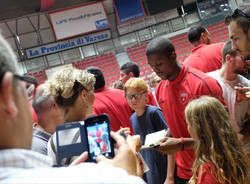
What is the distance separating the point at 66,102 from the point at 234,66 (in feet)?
4.72

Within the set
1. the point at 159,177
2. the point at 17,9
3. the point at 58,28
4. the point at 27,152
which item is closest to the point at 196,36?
the point at 159,177

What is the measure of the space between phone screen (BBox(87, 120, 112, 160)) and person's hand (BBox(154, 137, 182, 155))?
0.80 m

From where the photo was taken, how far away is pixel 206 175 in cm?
147

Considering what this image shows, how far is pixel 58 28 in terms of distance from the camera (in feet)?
44.2

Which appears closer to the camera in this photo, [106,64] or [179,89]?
[179,89]

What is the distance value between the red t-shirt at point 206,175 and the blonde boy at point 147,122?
0.95m

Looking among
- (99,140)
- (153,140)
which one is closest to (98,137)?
(99,140)

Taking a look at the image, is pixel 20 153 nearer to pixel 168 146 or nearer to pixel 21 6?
pixel 168 146

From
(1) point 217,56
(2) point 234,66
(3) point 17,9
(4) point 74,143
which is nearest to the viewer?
(4) point 74,143

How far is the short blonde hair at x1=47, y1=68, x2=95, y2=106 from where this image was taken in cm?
154

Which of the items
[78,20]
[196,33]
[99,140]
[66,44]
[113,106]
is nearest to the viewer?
[99,140]

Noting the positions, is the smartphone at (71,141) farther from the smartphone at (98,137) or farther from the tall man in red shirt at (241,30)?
the tall man in red shirt at (241,30)

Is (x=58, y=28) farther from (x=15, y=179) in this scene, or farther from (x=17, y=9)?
(x=15, y=179)

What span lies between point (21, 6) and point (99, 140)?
14.9 metres
